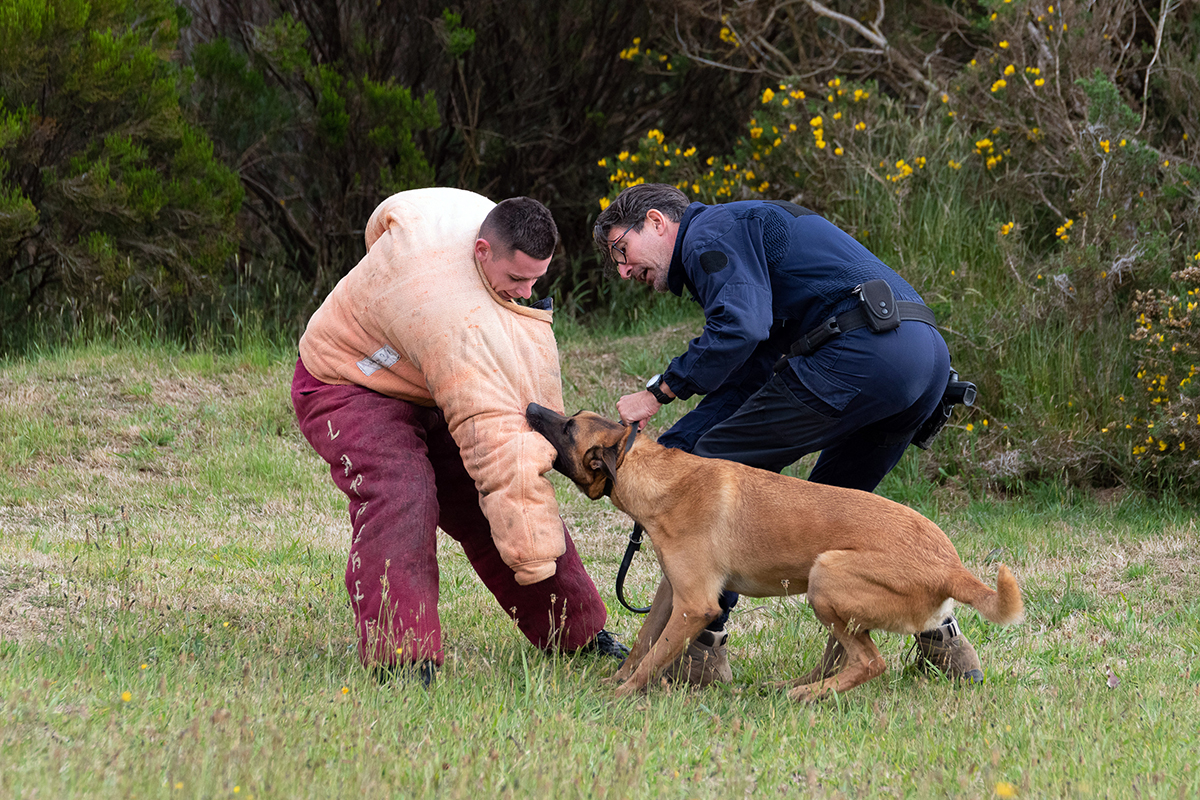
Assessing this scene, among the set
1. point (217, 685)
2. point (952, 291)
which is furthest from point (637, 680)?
point (952, 291)

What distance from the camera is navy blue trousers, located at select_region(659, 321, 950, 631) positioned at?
4.02 meters

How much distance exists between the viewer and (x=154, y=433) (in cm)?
898

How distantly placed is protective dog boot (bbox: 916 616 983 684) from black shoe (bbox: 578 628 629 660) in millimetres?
1224

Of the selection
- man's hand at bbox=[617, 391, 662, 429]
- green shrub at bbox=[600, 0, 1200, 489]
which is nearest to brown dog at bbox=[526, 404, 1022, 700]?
man's hand at bbox=[617, 391, 662, 429]

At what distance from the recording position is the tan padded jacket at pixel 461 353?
3.98 metres

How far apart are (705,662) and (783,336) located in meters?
1.34

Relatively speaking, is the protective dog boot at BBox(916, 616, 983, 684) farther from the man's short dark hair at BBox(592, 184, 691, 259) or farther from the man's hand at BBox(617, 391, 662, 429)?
the man's short dark hair at BBox(592, 184, 691, 259)

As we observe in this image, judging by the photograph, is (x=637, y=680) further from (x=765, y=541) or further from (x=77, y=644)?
(x=77, y=644)

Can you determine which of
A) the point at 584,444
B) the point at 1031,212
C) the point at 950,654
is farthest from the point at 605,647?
the point at 1031,212

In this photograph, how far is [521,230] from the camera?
4012 mm

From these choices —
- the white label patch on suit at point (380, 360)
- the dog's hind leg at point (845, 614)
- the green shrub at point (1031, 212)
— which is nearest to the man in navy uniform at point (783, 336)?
the dog's hind leg at point (845, 614)

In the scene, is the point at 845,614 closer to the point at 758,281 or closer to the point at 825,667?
the point at 825,667

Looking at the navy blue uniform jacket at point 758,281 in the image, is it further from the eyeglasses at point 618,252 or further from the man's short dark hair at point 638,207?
the eyeglasses at point 618,252

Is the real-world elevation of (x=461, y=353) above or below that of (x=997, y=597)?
above
